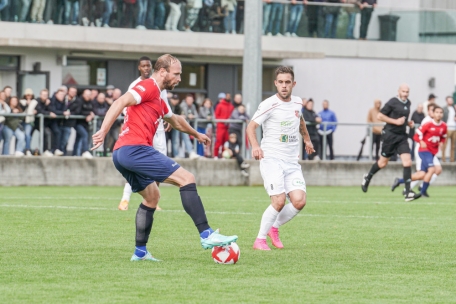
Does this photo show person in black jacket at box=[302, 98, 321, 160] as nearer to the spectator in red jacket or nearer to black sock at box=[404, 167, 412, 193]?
the spectator in red jacket

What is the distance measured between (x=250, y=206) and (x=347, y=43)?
702 inches

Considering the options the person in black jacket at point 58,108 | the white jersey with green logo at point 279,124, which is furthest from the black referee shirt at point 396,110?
the white jersey with green logo at point 279,124

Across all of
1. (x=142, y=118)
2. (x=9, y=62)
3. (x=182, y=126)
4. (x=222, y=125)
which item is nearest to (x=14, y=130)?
(x=222, y=125)

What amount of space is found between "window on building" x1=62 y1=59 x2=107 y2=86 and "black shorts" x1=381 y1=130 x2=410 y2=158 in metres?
14.1

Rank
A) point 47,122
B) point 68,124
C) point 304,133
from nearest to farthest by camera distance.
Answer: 1. point 304,133
2. point 47,122
3. point 68,124

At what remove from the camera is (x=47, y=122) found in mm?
23141

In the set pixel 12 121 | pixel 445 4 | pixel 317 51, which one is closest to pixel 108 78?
pixel 317 51

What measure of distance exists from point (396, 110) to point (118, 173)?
7.93 m

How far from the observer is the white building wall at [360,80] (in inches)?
1369

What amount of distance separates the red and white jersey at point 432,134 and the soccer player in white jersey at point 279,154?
31.5ft

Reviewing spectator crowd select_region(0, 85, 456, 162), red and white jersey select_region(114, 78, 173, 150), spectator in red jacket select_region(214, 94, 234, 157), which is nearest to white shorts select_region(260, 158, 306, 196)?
red and white jersey select_region(114, 78, 173, 150)

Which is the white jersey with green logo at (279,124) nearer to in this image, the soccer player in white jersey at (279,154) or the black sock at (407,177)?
the soccer player in white jersey at (279,154)

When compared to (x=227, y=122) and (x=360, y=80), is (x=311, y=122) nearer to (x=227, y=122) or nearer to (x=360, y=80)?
(x=227, y=122)

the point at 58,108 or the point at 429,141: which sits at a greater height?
the point at 58,108
